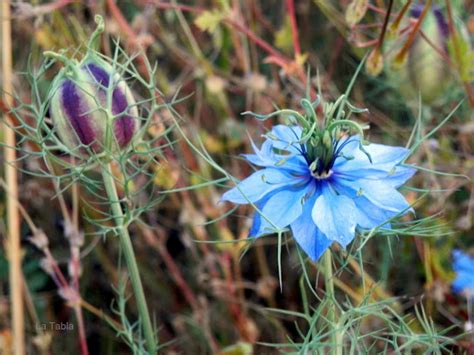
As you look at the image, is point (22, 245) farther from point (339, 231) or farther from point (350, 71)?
point (339, 231)

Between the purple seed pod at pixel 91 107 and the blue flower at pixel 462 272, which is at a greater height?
the purple seed pod at pixel 91 107

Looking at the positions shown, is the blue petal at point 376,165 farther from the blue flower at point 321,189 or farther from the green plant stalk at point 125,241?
the green plant stalk at point 125,241

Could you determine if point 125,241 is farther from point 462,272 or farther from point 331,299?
point 462,272

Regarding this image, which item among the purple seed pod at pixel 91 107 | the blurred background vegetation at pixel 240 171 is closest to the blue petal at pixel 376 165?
the purple seed pod at pixel 91 107

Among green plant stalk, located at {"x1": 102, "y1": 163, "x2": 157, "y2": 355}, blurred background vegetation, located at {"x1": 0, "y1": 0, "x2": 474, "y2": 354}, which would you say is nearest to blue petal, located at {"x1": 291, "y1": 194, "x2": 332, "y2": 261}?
green plant stalk, located at {"x1": 102, "y1": 163, "x2": 157, "y2": 355}

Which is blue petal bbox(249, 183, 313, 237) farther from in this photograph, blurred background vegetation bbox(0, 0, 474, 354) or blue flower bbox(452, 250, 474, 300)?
blue flower bbox(452, 250, 474, 300)

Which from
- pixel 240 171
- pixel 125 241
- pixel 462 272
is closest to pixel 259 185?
pixel 125 241
